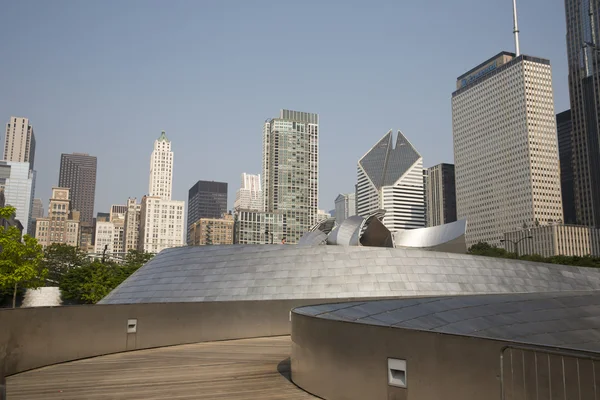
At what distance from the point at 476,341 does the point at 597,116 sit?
203 meters

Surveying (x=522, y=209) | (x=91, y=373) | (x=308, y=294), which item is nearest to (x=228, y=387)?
(x=91, y=373)

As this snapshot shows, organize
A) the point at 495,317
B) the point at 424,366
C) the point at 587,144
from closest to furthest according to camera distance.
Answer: the point at 424,366 → the point at 495,317 → the point at 587,144

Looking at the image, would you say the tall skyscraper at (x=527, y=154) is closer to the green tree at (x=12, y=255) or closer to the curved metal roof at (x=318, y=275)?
the curved metal roof at (x=318, y=275)

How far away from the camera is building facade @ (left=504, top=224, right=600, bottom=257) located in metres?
157

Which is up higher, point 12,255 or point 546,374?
point 12,255

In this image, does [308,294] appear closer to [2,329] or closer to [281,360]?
[281,360]

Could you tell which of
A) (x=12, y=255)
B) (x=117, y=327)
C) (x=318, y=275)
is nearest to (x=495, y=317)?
(x=117, y=327)

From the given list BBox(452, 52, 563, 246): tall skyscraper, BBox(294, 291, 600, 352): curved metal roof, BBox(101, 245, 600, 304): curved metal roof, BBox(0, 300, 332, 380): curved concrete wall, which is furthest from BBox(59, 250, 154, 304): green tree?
BBox(452, 52, 563, 246): tall skyscraper

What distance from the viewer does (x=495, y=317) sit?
9.57 m

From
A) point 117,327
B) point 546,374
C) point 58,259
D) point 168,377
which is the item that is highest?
point 58,259

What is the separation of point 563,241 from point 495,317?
167 meters

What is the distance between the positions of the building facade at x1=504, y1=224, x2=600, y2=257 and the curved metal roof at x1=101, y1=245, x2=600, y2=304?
141 m

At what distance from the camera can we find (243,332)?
17859mm

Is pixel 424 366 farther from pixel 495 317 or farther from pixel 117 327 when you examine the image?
pixel 117 327
